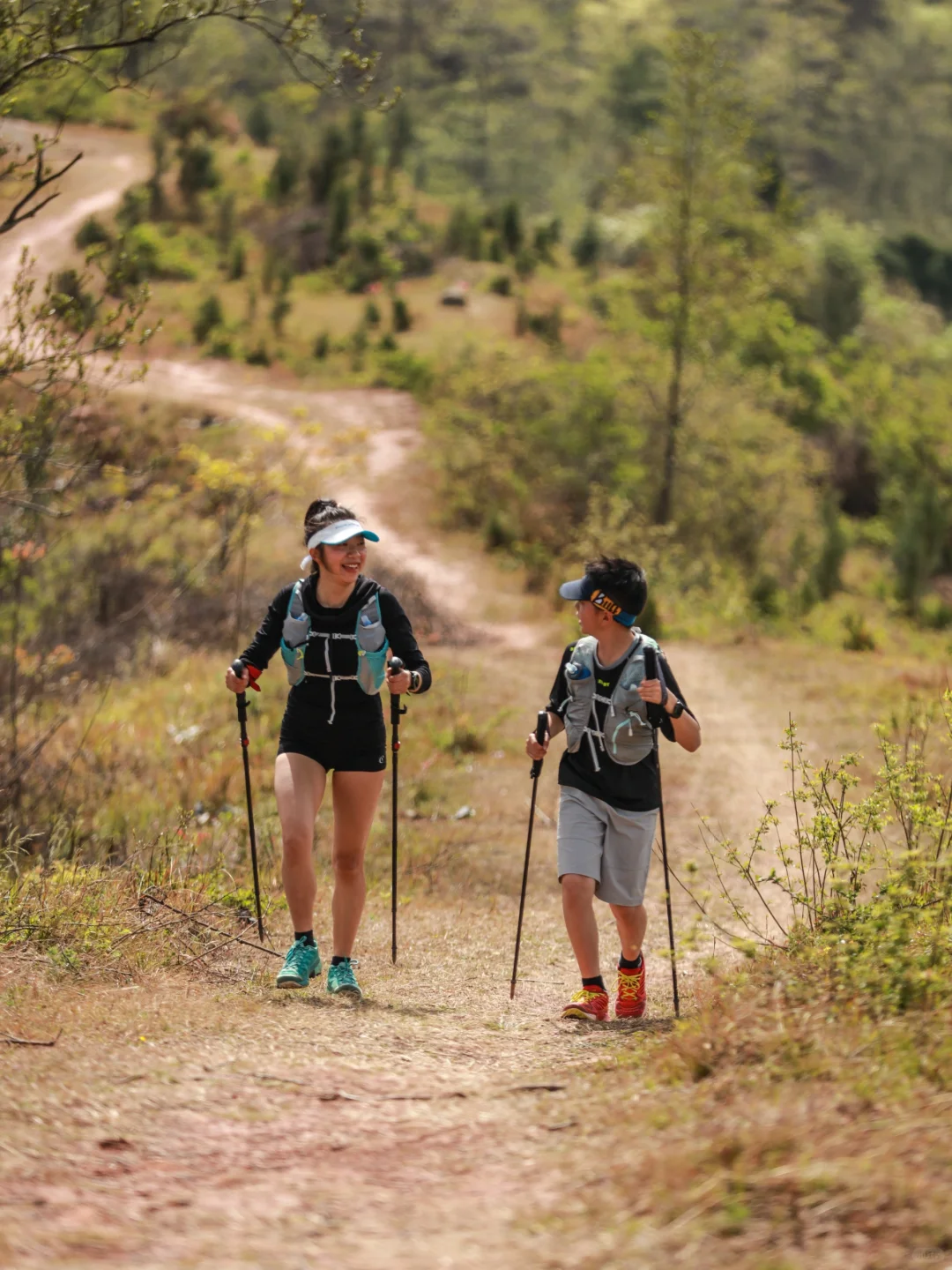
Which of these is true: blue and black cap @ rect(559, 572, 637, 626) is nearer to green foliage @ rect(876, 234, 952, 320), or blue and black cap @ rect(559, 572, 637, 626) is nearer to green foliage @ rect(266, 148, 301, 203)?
green foliage @ rect(266, 148, 301, 203)

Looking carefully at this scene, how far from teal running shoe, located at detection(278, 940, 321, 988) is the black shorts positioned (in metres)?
0.68

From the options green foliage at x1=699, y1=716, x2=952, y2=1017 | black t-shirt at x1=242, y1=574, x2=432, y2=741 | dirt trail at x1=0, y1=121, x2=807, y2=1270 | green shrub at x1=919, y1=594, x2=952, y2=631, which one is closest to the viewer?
dirt trail at x1=0, y1=121, x2=807, y2=1270

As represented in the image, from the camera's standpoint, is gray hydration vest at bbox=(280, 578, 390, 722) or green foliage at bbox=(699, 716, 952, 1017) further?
gray hydration vest at bbox=(280, 578, 390, 722)

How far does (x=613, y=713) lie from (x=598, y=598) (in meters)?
0.41

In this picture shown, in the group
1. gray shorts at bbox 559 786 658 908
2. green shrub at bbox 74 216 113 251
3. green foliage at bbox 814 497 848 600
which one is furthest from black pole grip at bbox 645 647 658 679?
green shrub at bbox 74 216 113 251

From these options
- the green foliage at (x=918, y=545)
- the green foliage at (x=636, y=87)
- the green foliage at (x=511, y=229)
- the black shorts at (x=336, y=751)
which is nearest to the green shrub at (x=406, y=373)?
the green foliage at (x=918, y=545)

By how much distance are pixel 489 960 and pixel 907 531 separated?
18295 millimetres

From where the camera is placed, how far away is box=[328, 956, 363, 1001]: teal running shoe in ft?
17.4

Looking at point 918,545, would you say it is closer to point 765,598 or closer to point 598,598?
point 765,598

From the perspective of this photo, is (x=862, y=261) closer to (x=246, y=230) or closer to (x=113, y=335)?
(x=246, y=230)

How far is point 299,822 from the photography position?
5305 mm

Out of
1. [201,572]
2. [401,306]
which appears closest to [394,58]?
[401,306]

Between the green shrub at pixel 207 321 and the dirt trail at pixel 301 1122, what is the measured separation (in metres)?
23.2

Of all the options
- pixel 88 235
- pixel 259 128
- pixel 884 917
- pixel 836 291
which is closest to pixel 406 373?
pixel 88 235
